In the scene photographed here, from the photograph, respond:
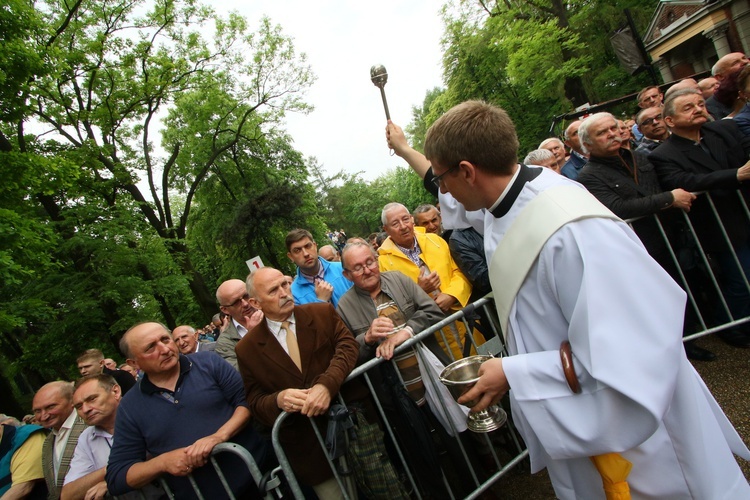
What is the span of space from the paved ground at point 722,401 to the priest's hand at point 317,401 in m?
1.45

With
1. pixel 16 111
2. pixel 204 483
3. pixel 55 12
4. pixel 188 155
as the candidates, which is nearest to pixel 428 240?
pixel 204 483

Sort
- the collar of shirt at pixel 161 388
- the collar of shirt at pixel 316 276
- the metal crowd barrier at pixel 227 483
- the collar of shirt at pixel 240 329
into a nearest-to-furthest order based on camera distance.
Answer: the metal crowd barrier at pixel 227 483
the collar of shirt at pixel 161 388
the collar of shirt at pixel 240 329
the collar of shirt at pixel 316 276

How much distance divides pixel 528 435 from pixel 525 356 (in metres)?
0.53

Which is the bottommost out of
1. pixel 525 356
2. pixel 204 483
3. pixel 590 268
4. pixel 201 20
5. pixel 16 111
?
pixel 204 483

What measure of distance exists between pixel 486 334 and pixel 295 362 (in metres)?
1.56

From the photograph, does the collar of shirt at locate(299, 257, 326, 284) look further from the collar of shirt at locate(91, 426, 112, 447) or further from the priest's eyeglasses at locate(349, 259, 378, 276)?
the collar of shirt at locate(91, 426, 112, 447)

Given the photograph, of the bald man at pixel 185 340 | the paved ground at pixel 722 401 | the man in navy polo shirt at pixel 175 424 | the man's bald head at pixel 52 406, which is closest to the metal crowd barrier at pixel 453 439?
the paved ground at pixel 722 401

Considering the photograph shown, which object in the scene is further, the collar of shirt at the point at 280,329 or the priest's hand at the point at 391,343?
the collar of shirt at the point at 280,329

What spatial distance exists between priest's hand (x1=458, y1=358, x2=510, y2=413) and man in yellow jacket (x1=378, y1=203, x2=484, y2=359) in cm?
215

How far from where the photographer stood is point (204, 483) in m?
2.69

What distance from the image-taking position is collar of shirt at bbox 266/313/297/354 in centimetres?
286

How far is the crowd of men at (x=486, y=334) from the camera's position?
1.21 meters

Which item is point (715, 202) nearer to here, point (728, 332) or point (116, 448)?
point (728, 332)

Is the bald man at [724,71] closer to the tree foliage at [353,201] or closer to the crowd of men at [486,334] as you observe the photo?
the crowd of men at [486,334]
